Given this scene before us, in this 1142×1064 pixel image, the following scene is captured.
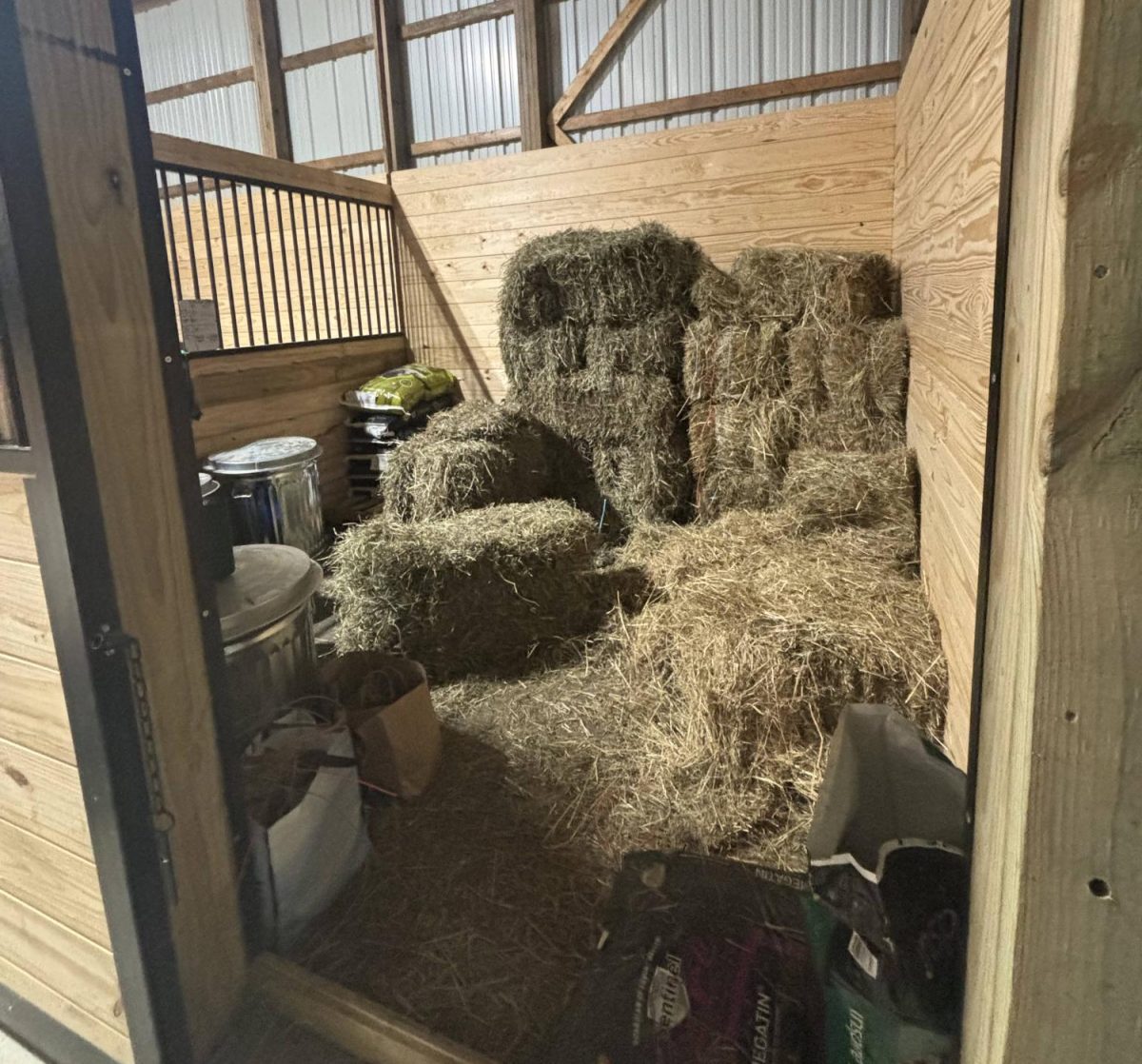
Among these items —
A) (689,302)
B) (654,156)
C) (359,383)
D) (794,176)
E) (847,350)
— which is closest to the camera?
(847,350)

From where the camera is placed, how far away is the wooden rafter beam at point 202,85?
678 centimetres

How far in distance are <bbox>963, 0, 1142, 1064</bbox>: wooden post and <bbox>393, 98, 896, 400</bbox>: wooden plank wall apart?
3.73 m

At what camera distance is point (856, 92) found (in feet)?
14.5

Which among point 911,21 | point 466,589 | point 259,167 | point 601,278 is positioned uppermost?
point 911,21

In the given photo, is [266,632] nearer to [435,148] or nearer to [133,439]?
[133,439]

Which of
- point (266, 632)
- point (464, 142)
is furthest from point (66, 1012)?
point (464, 142)

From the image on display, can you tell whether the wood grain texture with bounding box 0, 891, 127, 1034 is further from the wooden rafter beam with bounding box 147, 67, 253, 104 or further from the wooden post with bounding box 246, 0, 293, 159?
the wooden rafter beam with bounding box 147, 67, 253, 104

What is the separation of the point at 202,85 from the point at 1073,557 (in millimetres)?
8552

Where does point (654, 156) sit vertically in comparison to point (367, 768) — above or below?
above

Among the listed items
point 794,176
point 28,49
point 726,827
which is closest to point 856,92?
point 794,176

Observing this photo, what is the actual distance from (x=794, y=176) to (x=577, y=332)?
140 cm

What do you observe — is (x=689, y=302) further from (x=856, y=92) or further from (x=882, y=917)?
(x=882, y=917)

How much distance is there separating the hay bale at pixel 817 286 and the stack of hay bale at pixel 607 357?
38 cm

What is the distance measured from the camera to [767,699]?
191 cm
